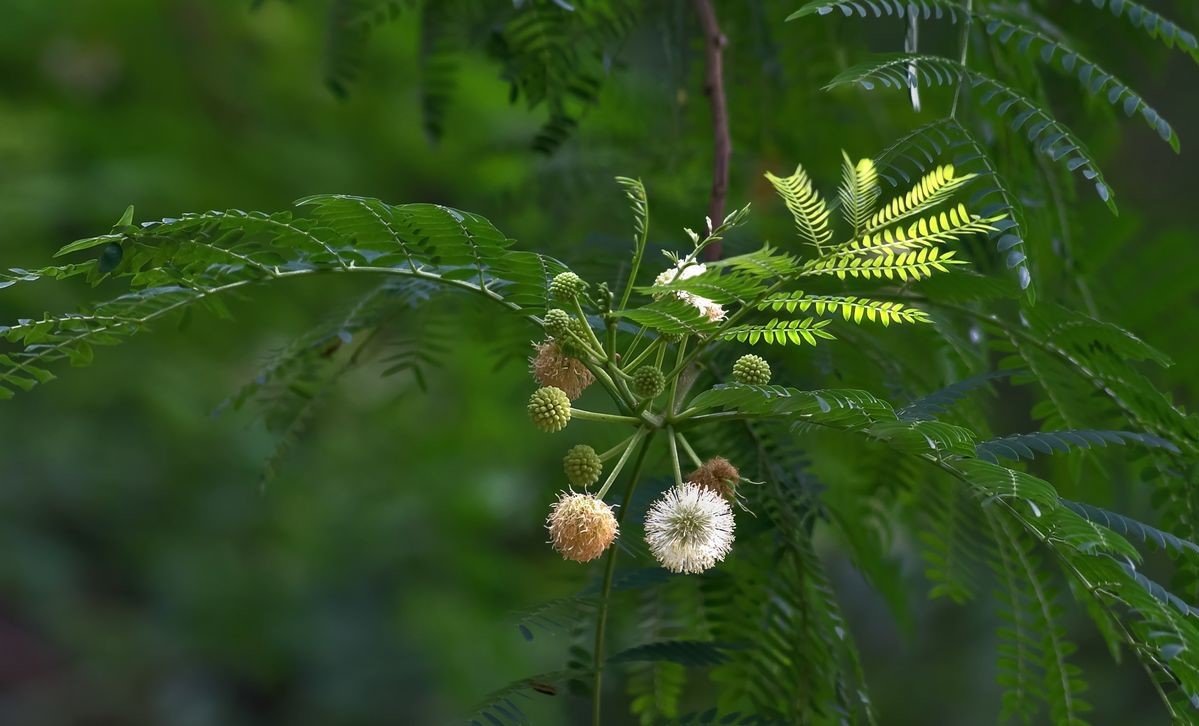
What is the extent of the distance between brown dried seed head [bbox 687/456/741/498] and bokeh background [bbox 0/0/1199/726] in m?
0.87

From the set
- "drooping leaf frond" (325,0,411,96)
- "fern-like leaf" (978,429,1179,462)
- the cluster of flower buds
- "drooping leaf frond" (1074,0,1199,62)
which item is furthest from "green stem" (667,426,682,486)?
"drooping leaf frond" (325,0,411,96)

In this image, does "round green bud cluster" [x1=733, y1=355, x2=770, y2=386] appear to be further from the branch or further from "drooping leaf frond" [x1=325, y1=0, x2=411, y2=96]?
"drooping leaf frond" [x1=325, y1=0, x2=411, y2=96]

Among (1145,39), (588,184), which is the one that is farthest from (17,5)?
(1145,39)

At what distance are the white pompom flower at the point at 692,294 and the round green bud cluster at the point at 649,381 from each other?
2.4 inches

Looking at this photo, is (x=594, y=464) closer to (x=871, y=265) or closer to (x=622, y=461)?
(x=622, y=461)

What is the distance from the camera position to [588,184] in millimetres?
1819

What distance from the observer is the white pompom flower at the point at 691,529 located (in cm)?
88

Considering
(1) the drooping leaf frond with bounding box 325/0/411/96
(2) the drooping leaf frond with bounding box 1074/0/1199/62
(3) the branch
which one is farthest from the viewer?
(1) the drooping leaf frond with bounding box 325/0/411/96

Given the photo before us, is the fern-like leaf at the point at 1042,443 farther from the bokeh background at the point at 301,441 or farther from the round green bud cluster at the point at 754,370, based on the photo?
the bokeh background at the point at 301,441

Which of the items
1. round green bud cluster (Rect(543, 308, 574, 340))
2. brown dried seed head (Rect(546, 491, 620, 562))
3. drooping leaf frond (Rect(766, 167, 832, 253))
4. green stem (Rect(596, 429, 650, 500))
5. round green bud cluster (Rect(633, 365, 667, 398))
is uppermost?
drooping leaf frond (Rect(766, 167, 832, 253))

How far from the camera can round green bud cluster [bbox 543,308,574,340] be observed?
2.82 feet

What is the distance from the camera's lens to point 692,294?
0.83 m

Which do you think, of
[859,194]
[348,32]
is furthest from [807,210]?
[348,32]

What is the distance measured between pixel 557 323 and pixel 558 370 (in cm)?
5
